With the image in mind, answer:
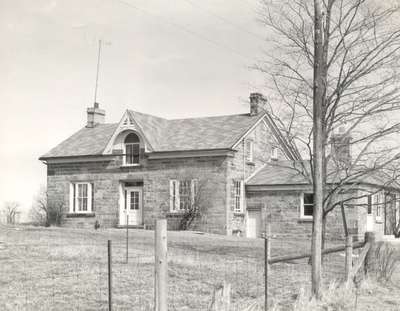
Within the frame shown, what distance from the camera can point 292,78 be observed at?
16953 millimetres

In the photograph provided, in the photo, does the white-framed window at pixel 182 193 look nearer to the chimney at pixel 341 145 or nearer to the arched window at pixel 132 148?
the arched window at pixel 132 148

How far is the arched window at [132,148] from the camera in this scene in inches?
1346

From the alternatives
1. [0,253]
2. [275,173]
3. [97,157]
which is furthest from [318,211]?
[97,157]

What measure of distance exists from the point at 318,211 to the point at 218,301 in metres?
4.18

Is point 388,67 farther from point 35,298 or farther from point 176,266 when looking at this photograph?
point 35,298

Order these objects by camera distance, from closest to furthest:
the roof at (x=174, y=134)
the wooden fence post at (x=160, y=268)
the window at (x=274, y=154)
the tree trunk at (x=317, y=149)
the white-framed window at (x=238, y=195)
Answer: the wooden fence post at (x=160, y=268) → the tree trunk at (x=317, y=149) → the white-framed window at (x=238, y=195) → the roof at (x=174, y=134) → the window at (x=274, y=154)

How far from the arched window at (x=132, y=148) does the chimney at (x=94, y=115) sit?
604 cm

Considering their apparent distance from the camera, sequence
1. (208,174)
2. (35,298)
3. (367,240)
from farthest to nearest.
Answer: (208,174) → (367,240) → (35,298)

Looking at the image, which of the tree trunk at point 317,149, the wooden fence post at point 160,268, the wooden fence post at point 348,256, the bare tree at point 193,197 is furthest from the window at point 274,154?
the wooden fence post at point 160,268

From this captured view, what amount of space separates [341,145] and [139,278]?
7.85m

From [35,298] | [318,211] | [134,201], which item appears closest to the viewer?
[35,298]

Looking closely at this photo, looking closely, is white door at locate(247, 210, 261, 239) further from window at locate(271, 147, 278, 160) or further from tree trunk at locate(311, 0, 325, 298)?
tree trunk at locate(311, 0, 325, 298)

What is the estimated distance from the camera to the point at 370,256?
13.4m

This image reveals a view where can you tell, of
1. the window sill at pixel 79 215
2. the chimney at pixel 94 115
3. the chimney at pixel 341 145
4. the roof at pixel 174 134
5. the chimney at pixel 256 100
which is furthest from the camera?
the chimney at pixel 94 115
